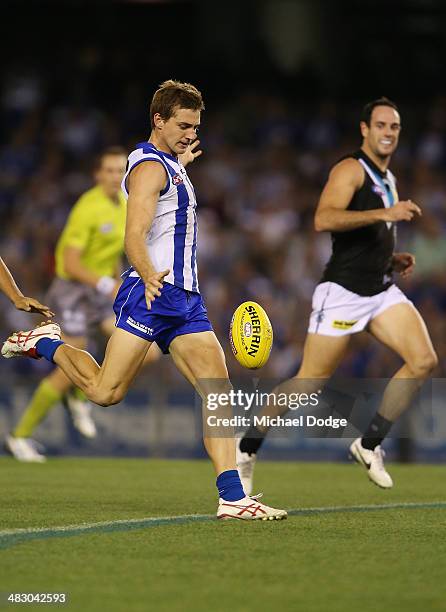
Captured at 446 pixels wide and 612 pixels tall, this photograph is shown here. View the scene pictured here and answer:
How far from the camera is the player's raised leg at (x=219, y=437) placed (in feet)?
23.7

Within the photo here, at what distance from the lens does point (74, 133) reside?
20.5 metres

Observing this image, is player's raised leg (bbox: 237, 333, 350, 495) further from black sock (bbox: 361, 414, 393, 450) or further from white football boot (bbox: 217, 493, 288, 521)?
white football boot (bbox: 217, 493, 288, 521)

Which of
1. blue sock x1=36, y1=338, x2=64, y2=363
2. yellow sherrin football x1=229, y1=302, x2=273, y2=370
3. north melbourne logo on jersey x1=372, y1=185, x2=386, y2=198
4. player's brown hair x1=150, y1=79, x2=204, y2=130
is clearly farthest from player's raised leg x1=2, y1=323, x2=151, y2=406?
north melbourne logo on jersey x1=372, y1=185, x2=386, y2=198

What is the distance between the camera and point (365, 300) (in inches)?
359

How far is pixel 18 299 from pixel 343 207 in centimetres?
245

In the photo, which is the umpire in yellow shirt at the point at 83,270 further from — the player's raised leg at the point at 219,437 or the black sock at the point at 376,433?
the player's raised leg at the point at 219,437

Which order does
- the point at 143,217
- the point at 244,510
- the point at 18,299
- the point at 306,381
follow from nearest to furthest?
the point at 143,217, the point at 244,510, the point at 18,299, the point at 306,381

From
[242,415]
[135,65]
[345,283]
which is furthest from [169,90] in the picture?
[135,65]

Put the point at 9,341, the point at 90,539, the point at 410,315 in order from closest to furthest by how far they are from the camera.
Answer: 1. the point at 90,539
2. the point at 9,341
3. the point at 410,315

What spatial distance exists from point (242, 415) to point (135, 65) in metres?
12.2

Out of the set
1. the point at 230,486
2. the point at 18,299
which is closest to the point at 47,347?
the point at 18,299

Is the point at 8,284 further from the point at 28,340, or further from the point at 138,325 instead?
the point at 138,325

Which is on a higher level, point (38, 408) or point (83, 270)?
point (83, 270)

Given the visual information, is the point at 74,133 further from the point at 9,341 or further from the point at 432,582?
the point at 432,582
